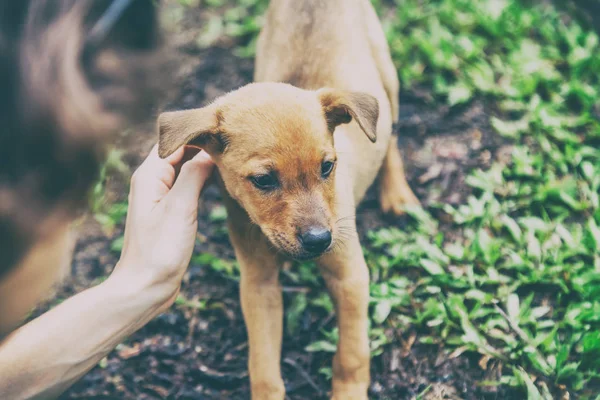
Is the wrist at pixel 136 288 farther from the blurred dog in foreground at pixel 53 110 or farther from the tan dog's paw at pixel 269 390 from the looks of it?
the tan dog's paw at pixel 269 390

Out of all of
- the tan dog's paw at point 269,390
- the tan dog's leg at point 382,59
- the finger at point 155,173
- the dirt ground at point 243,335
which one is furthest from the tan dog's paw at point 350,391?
the tan dog's leg at point 382,59

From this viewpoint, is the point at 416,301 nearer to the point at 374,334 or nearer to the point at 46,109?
the point at 374,334

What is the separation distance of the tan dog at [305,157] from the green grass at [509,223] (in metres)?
0.44

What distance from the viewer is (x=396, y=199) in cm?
446

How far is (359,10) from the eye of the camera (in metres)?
4.26

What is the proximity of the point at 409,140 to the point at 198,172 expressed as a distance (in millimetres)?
2402

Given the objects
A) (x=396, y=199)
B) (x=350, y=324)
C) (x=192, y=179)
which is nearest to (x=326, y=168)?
(x=192, y=179)

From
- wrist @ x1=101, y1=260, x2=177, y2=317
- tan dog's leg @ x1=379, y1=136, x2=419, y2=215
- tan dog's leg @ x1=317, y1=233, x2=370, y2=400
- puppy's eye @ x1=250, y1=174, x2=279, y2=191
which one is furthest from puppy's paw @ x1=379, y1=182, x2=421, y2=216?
wrist @ x1=101, y1=260, x2=177, y2=317

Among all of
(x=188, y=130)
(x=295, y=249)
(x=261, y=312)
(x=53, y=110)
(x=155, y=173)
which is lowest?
(x=261, y=312)

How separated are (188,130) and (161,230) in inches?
19.0

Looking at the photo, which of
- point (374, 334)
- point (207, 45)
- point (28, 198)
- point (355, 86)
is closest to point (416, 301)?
point (374, 334)

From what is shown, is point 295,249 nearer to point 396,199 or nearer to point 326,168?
point 326,168

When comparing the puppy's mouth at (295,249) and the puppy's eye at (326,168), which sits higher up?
the puppy's eye at (326,168)

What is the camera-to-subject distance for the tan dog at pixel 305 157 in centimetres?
286
